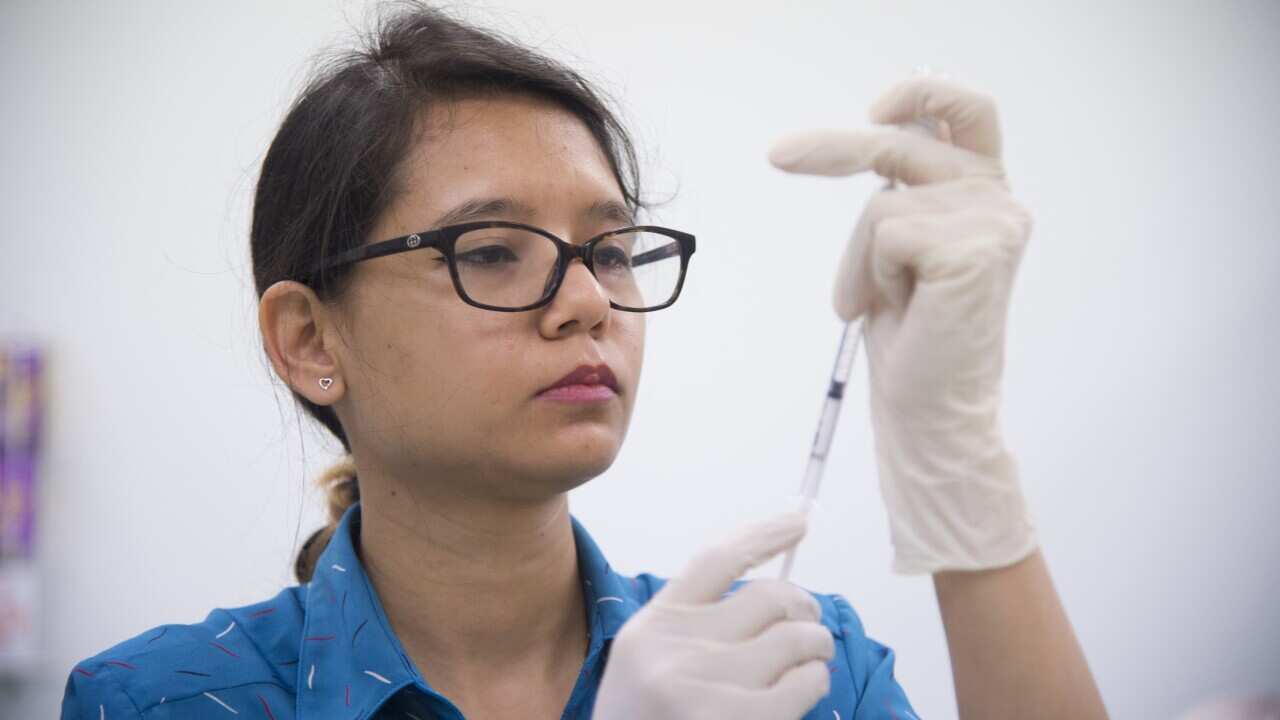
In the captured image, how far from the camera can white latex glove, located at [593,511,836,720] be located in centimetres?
83

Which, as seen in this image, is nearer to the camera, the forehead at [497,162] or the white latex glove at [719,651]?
the white latex glove at [719,651]

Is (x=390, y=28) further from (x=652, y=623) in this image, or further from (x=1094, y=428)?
(x=1094, y=428)

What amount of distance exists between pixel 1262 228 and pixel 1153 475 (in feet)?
1.74

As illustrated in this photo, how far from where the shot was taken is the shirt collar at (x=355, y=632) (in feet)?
3.22

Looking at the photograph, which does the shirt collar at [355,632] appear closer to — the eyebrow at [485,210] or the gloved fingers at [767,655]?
the gloved fingers at [767,655]

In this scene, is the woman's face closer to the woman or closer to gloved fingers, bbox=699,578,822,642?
the woman

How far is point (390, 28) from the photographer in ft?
4.10


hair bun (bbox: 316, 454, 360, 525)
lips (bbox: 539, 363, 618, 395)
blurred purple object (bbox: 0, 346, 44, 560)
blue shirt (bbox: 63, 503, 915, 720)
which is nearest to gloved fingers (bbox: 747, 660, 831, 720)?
blue shirt (bbox: 63, 503, 915, 720)

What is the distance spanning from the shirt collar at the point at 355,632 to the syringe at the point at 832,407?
12.2 inches

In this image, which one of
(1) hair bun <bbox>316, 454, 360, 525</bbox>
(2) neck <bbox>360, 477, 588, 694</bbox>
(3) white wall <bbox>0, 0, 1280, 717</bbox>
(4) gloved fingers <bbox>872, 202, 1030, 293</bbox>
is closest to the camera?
(4) gloved fingers <bbox>872, 202, 1030, 293</bbox>

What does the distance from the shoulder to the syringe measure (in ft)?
1.89

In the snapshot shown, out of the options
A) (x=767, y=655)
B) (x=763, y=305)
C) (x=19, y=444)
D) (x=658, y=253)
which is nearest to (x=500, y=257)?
(x=658, y=253)

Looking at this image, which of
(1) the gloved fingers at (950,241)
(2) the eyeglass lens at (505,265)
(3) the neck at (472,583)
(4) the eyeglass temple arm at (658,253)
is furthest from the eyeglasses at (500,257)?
(1) the gloved fingers at (950,241)

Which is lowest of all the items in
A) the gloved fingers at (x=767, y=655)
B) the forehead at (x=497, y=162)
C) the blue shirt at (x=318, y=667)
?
the blue shirt at (x=318, y=667)
